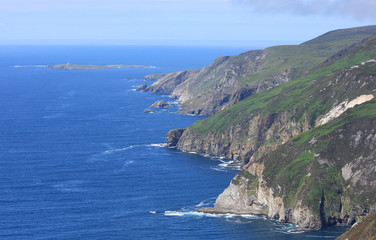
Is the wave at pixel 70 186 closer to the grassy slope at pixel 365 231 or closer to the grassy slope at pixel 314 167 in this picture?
the grassy slope at pixel 314 167

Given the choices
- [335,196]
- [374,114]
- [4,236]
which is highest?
[374,114]

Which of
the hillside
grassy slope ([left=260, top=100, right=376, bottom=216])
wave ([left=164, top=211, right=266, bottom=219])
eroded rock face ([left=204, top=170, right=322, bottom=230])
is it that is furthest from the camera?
wave ([left=164, top=211, right=266, bottom=219])

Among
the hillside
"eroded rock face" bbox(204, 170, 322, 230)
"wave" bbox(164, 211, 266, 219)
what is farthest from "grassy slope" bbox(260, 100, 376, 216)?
"wave" bbox(164, 211, 266, 219)

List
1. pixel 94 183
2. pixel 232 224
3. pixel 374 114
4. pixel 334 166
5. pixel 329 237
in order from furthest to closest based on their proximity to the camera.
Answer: pixel 94 183
pixel 374 114
pixel 334 166
pixel 232 224
pixel 329 237

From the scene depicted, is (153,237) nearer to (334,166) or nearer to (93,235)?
(93,235)

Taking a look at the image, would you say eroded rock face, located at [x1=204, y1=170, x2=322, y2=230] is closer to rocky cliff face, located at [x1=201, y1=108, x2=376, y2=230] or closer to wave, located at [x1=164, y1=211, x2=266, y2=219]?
rocky cliff face, located at [x1=201, y1=108, x2=376, y2=230]

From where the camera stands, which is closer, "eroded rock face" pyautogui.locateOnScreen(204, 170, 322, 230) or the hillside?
the hillside

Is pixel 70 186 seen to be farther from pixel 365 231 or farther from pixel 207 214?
pixel 365 231

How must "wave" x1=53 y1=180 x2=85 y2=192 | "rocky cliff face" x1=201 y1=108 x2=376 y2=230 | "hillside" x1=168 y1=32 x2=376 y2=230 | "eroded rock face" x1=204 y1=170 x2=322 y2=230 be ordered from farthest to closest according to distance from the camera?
"wave" x1=53 y1=180 x2=85 y2=192, "eroded rock face" x1=204 y1=170 x2=322 y2=230, "hillside" x1=168 y1=32 x2=376 y2=230, "rocky cliff face" x1=201 y1=108 x2=376 y2=230

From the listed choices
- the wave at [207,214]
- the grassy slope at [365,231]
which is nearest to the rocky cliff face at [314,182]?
the wave at [207,214]

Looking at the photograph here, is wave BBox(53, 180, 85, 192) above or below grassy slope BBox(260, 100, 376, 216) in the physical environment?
below

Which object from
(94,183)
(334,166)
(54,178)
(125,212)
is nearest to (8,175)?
(54,178)
